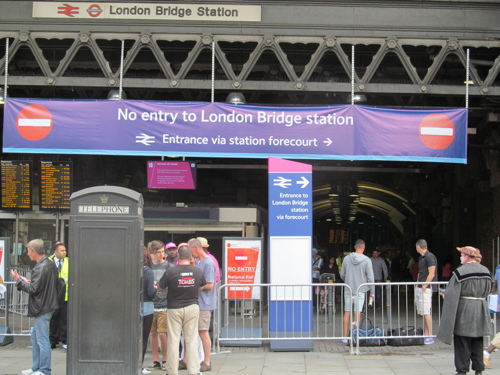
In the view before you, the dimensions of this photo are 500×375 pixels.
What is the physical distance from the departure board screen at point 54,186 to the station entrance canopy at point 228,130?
9.75 ft

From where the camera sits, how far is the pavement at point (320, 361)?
9.11 meters

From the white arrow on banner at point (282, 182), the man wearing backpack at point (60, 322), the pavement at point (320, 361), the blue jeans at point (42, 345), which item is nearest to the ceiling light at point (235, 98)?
the white arrow on banner at point (282, 182)

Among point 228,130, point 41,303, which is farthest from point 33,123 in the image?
point 41,303

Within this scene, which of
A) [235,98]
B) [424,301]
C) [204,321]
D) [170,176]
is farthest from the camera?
[170,176]

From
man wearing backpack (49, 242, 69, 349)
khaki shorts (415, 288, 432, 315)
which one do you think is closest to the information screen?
man wearing backpack (49, 242, 69, 349)

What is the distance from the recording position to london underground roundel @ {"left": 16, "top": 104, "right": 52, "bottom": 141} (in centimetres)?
1310

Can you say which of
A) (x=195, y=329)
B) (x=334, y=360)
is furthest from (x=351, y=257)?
(x=195, y=329)

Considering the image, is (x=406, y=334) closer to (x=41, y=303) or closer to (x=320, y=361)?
(x=320, y=361)

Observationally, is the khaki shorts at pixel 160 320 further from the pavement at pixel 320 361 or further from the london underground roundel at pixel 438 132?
the london underground roundel at pixel 438 132

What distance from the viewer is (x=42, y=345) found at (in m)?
8.30

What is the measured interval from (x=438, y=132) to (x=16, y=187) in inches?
387

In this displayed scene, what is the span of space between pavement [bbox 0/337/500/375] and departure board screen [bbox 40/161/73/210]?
5.30 meters

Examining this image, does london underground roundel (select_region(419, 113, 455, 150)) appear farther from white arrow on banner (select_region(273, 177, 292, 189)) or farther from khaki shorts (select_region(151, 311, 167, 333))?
khaki shorts (select_region(151, 311, 167, 333))

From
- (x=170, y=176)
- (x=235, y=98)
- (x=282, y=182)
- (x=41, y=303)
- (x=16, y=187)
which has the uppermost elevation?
(x=235, y=98)
